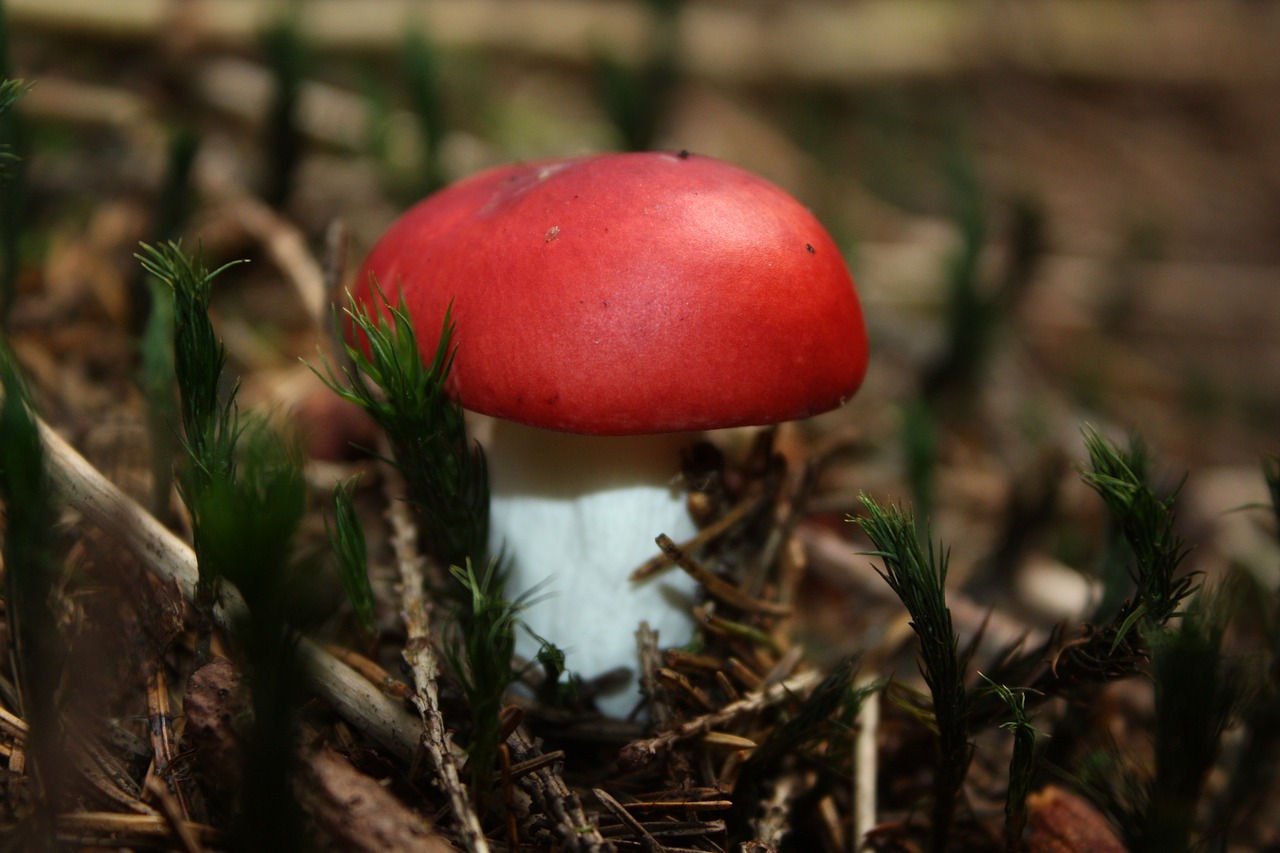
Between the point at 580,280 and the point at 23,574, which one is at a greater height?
the point at 580,280

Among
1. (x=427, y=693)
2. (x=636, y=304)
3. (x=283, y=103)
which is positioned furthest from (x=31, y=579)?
(x=283, y=103)

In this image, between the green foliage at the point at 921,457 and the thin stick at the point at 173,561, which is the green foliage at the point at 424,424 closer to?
the thin stick at the point at 173,561

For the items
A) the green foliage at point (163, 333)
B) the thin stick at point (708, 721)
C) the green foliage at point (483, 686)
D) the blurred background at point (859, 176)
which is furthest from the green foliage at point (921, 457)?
the green foliage at point (163, 333)

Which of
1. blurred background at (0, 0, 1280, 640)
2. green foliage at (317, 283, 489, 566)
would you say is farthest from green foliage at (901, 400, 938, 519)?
green foliage at (317, 283, 489, 566)

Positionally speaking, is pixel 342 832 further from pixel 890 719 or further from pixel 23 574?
pixel 890 719

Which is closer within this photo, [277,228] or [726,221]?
[726,221]

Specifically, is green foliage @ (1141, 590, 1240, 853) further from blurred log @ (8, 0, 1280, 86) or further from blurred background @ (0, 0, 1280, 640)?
blurred log @ (8, 0, 1280, 86)

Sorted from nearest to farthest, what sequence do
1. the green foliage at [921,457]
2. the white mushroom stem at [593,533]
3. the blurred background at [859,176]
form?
the white mushroom stem at [593,533]
the green foliage at [921,457]
the blurred background at [859,176]

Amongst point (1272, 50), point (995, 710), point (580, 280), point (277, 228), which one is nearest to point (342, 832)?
point (580, 280)
